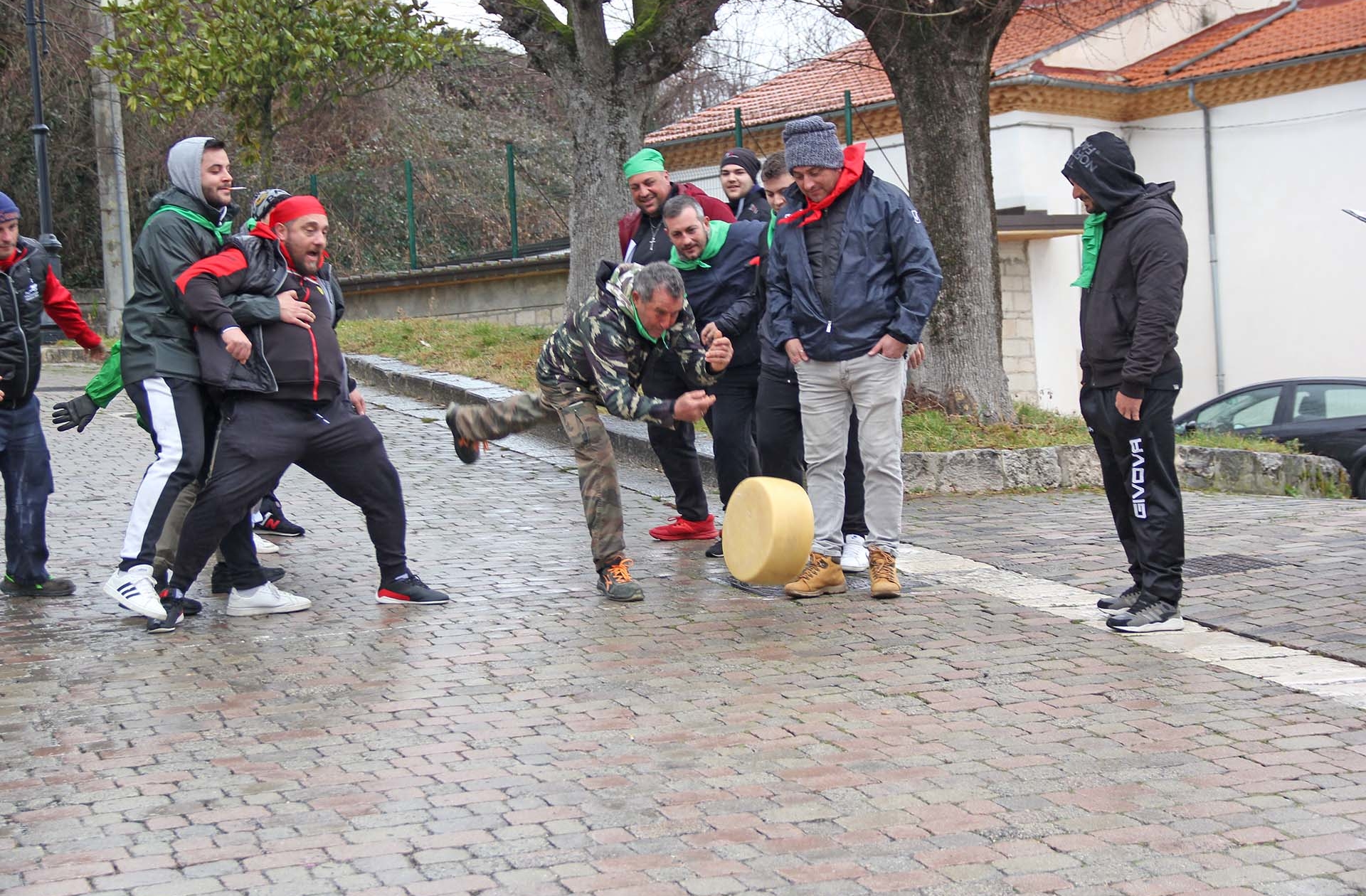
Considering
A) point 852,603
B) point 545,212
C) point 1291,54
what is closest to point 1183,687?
point 852,603

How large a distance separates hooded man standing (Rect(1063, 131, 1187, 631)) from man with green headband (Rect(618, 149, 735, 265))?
2444 millimetres

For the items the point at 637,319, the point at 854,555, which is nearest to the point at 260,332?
the point at 637,319

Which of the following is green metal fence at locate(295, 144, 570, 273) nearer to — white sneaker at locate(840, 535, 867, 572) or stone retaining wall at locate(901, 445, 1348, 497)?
stone retaining wall at locate(901, 445, 1348, 497)

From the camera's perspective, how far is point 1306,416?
1543 cm

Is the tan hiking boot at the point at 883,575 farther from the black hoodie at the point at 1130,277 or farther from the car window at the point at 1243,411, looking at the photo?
the car window at the point at 1243,411

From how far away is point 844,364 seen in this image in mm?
6727

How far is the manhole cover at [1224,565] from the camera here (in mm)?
7141

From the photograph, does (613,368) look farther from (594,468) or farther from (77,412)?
(77,412)

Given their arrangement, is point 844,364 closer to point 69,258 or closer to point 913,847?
point 913,847

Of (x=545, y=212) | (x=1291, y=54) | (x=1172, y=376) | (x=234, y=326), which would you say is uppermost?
(x=1291, y=54)

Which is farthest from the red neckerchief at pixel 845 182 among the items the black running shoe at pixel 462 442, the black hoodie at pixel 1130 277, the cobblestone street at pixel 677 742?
the black running shoe at pixel 462 442

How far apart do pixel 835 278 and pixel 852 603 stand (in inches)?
57.3

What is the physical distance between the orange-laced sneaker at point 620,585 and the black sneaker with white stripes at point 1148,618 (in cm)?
208

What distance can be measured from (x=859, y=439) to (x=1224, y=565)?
1949mm
